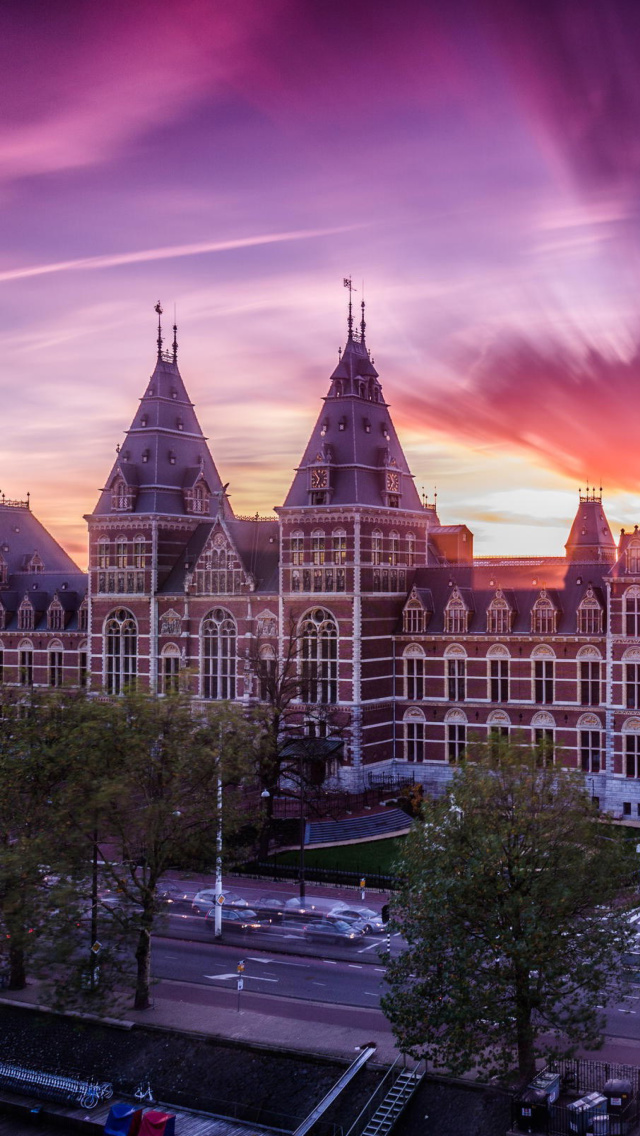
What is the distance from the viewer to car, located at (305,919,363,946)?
45562 mm

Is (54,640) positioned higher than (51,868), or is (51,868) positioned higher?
(54,640)

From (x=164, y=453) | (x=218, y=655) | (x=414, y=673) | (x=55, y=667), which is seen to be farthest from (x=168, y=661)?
→ (x=414, y=673)

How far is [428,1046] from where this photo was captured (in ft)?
111

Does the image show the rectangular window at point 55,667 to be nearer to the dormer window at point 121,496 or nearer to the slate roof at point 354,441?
the dormer window at point 121,496

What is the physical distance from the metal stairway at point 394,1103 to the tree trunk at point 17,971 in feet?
49.8

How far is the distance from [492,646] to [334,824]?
16279 mm

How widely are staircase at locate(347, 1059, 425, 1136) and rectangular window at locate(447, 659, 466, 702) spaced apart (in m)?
42.0

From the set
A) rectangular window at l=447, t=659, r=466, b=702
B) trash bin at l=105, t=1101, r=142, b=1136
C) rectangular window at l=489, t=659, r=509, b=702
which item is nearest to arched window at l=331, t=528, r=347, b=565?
rectangular window at l=447, t=659, r=466, b=702

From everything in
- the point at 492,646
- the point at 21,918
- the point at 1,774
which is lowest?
the point at 21,918

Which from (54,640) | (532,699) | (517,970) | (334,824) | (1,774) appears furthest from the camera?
(54,640)

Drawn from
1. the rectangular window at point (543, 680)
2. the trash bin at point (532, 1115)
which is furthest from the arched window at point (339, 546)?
the trash bin at point (532, 1115)

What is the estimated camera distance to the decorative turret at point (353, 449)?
247ft

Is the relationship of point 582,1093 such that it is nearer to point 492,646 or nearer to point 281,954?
point 281,954

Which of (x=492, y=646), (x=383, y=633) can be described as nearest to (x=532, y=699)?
(x=492, y=646)
